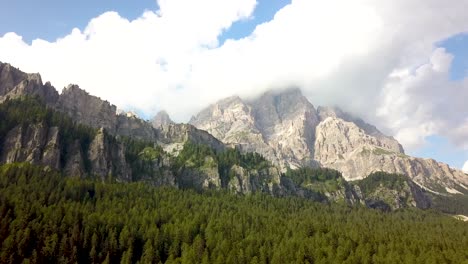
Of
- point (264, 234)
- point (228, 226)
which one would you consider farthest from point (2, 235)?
point (264, 234)

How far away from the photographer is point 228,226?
193375 millimetres

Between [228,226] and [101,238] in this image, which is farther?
[228,226]

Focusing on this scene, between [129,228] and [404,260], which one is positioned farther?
[129,228]

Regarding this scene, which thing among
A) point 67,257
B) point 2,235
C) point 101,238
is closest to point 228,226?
point 101,238

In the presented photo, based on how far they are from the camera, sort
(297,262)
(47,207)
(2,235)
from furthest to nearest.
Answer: (47,207), (297,262), (2,235)

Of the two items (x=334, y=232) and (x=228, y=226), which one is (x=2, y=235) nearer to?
(x=228, y=226)

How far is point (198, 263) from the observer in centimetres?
14925

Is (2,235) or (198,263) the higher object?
(2,235)

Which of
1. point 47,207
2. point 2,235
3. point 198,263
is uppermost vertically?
point 47,207

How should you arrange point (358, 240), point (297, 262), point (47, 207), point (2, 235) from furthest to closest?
point (358, 240), point (47, 207), point (297, 262), point (2, 235)

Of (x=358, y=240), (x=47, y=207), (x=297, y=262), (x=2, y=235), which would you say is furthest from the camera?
(x=358, y=240)

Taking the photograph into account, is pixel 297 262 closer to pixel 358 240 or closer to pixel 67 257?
pixel 358 240

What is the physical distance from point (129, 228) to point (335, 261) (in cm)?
8031

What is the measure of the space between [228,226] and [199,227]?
13.2 meters
